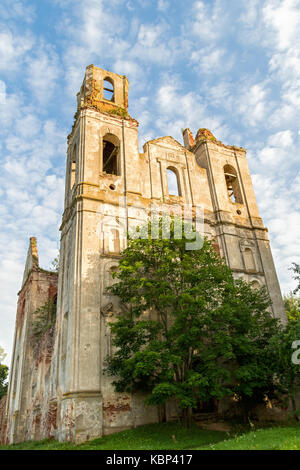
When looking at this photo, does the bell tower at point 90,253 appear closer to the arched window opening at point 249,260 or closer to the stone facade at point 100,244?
the stone facade at point 100,244

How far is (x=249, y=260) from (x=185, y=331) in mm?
9326

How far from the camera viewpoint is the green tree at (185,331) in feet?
38.9

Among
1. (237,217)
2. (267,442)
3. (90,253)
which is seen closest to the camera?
(267,442)

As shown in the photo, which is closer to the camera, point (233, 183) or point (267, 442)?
point (267, 442)

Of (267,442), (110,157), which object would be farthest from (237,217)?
(267,442)

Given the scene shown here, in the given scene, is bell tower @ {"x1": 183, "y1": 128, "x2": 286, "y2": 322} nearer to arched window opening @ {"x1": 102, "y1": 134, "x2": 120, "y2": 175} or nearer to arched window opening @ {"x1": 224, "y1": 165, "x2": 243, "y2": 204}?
arched window opening @ {"x1": 224, "y1": 165, "x2": 243, "y2": 204}

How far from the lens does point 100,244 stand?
1678 centimetres

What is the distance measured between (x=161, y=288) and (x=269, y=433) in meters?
5.74

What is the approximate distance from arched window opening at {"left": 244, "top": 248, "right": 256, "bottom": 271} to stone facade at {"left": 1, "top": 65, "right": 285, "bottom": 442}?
0.18ft

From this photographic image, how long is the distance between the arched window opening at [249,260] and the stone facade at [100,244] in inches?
2.2

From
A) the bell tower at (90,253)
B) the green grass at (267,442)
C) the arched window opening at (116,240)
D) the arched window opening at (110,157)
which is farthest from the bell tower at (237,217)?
the green grass at (267,442)

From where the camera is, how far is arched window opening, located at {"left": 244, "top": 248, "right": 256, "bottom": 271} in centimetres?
2050

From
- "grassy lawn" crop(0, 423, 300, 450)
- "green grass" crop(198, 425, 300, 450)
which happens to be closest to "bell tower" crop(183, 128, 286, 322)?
"grassy lawn" crop(0, 423, 300, 450)

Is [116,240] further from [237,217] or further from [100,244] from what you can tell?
[237,217]
